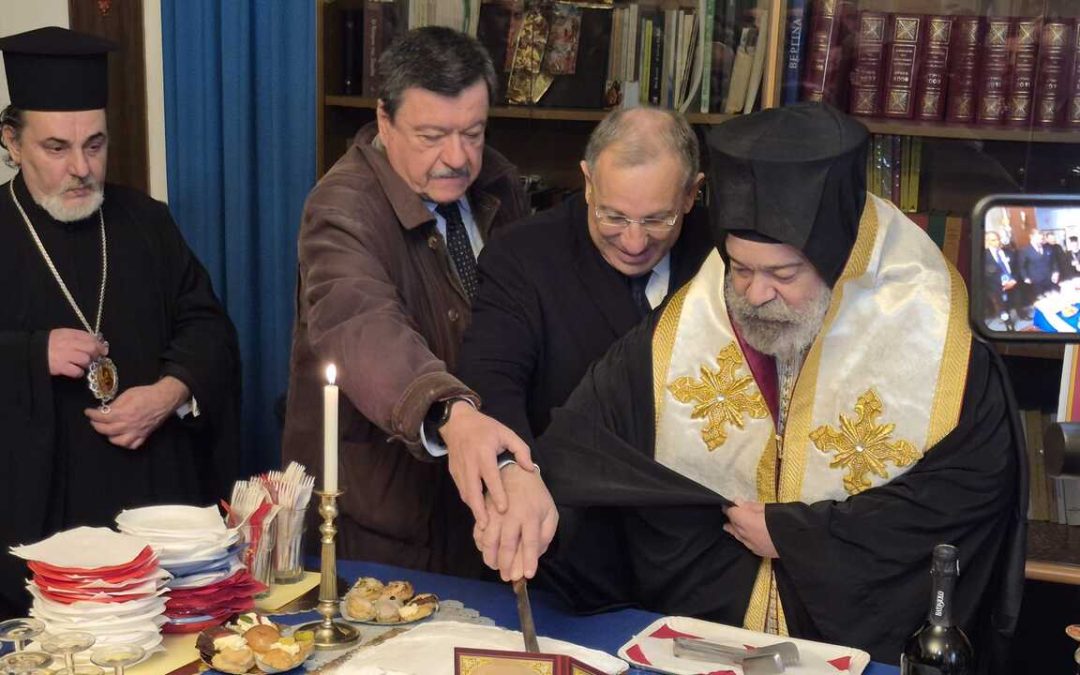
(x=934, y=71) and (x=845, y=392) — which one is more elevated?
(x=934, y=71)

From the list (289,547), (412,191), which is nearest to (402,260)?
(412,191)

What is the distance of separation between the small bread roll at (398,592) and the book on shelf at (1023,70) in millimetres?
2448

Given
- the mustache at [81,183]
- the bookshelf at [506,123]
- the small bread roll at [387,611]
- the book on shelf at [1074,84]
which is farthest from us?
the bookshelf at [506,123]

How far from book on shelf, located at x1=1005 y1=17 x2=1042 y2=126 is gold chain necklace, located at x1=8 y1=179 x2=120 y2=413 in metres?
2.55

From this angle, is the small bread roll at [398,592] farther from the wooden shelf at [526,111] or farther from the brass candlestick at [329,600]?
the wooden shelf at [526,111]

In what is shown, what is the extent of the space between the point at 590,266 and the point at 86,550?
1.21m

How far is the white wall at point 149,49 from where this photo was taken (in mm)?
4266

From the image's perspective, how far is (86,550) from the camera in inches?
79.4

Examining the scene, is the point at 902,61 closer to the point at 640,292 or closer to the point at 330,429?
the point at 640,292

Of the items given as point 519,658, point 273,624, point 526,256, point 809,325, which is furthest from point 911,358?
point 273,624

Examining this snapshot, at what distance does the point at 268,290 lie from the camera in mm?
4371

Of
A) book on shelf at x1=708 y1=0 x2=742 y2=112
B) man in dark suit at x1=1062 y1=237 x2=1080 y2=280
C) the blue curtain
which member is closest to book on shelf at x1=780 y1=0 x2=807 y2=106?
book on shelf at x1=708 y1=0 x2=742 y2=112

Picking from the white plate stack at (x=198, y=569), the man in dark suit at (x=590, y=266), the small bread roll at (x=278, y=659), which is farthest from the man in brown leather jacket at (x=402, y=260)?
the small bread roll at (x=278, y=659)

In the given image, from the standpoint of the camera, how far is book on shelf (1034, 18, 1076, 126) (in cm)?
371
